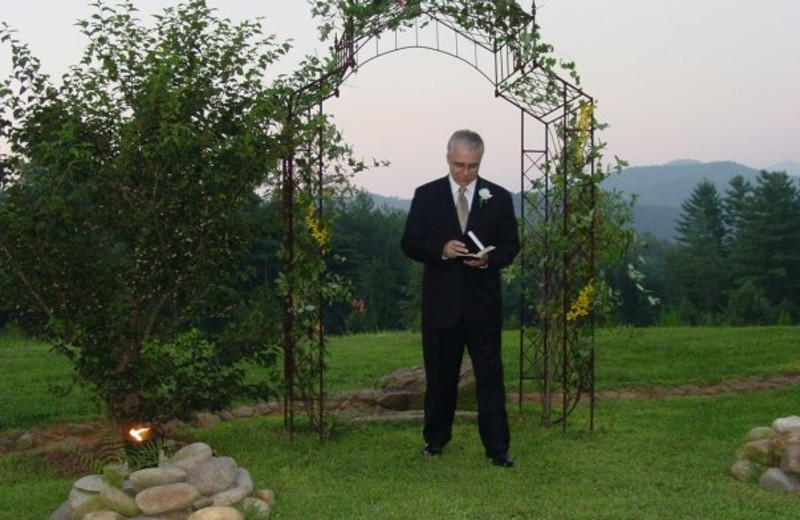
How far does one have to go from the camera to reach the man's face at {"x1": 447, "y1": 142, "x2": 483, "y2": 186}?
7.09m

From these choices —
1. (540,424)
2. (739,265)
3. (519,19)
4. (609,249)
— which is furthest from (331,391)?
(739,265)

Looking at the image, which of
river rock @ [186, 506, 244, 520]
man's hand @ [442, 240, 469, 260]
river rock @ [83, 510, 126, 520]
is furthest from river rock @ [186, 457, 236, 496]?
man's hand @ [442, 240, 469, 260]

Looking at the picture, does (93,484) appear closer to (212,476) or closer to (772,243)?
(212,476)

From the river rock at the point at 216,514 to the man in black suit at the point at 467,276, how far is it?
2231mm

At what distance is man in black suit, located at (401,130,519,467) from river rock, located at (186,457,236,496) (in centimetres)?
187

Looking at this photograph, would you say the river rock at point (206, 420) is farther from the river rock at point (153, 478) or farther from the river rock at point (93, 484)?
the river rock at point (153, 478)

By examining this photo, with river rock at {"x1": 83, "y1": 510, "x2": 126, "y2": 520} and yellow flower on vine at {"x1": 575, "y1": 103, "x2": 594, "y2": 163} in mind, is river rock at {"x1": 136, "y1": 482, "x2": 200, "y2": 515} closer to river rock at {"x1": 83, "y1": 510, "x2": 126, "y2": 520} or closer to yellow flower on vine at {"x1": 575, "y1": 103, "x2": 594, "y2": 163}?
river rock at {"x1": 83, "y1": 510, "x2": 126, "y2": 520}

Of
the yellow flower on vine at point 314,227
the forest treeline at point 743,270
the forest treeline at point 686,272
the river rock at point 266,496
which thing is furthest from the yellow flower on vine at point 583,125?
the forest treeline at point 743,270

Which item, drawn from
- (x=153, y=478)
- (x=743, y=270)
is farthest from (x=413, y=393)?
(x=743, y=270)

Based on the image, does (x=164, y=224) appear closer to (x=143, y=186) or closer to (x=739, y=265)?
(x=143, y=186)

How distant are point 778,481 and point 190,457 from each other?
3905 mm

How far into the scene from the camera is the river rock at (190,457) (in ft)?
21.1

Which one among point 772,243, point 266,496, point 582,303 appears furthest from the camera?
point 772,243

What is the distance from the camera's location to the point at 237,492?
617 centimetres
